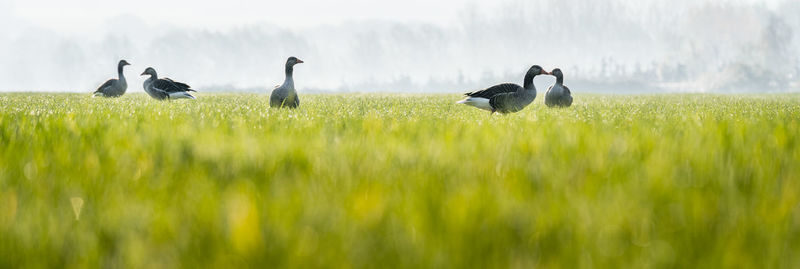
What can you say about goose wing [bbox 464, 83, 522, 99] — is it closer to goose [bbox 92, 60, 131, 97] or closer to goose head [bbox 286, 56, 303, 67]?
goose head [bbox 286, 56, 303, 67]

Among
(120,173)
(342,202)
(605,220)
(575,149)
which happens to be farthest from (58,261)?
(575,149)

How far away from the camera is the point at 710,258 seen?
186 cm

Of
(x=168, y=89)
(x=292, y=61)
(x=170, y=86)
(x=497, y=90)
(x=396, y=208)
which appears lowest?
(x=396, y=208)

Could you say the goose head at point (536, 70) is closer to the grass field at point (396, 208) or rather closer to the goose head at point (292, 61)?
the goose head at point (292, 61)

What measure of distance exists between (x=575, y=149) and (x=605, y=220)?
253 cm

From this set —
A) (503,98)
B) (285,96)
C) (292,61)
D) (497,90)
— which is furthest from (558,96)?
(285,96)

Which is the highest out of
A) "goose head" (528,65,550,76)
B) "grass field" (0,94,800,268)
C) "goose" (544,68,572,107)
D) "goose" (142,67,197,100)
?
"goose head" (528,65,550,76)

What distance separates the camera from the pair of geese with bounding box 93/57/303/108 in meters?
13.1

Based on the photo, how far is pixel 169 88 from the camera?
1816 cm

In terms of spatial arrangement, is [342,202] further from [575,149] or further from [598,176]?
[575,149]

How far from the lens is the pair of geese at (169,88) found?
13.1 metres

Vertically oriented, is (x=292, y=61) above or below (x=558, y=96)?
above

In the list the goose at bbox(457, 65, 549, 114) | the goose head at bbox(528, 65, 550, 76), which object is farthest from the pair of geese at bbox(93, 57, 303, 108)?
the goose head at bbox(528, 65, 550, 76)

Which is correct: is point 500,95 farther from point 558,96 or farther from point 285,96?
point 285,96
